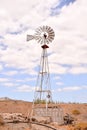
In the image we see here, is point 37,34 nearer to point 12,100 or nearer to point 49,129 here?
point 49,129

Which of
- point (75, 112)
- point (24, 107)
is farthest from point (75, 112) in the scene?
point (24, 107)

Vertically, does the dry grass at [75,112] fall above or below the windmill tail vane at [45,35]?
below

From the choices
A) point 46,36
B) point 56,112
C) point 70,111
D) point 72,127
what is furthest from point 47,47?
point 70,111

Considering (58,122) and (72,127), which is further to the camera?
(58,122)

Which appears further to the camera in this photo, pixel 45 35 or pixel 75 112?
pixel 75 112

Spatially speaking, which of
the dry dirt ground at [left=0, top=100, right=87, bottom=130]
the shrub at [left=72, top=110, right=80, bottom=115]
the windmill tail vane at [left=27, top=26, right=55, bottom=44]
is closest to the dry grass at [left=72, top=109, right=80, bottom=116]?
the shrub at [left=72, top=110, right=80, bottom=115]

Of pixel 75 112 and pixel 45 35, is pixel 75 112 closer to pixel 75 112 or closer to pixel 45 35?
pixel 75 112

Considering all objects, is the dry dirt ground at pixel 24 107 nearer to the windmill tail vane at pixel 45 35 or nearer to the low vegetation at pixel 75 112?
the low vegetation at pixel 75 112

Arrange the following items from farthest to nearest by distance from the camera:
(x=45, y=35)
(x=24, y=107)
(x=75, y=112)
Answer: (x=24, y=107), (x=75, y=112), (x=45, y=35)

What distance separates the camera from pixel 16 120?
3753cm

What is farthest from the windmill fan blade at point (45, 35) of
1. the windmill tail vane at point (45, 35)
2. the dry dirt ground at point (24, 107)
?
the dry dirt ground at point (24, 107)

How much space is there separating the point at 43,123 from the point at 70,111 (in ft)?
96.4

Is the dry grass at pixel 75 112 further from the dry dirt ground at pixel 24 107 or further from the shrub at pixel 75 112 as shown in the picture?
the dry dirt ground at pixel 24 107

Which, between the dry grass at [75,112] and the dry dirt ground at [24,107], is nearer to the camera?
the dry dirt ground at [24,107]
